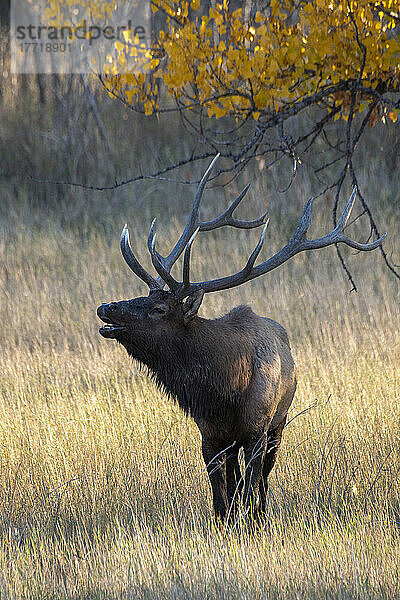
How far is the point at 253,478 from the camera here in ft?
16.1

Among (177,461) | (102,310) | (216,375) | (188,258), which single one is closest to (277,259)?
(188,258)

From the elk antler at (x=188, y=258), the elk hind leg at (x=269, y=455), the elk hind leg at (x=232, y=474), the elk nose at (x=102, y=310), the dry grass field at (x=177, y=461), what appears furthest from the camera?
the elk hind leg at (x=269, y=455)

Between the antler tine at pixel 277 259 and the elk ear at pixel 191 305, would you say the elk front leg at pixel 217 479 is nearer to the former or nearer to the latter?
the elk ear at pixel 191 305

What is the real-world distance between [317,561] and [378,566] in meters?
0.29

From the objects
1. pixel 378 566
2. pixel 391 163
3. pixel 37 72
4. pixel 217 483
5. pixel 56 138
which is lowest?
pixel 378 566

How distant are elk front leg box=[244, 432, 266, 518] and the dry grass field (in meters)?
0.18

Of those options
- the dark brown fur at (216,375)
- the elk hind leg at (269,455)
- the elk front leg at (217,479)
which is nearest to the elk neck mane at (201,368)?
the dark brown fur at (216,375)

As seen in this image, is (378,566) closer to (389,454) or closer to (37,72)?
(389,454)

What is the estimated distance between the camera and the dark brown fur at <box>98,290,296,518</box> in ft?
15.4

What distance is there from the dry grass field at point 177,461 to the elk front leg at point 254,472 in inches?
7.1

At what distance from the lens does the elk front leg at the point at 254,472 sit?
4.88 m

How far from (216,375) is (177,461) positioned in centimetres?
131

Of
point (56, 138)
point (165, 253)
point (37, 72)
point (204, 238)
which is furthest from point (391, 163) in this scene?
point (37, 72)

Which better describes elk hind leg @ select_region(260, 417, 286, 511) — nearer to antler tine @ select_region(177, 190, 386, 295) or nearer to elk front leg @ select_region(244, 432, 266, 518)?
elk front leg @ select_region(244, 432, 266, 518)
